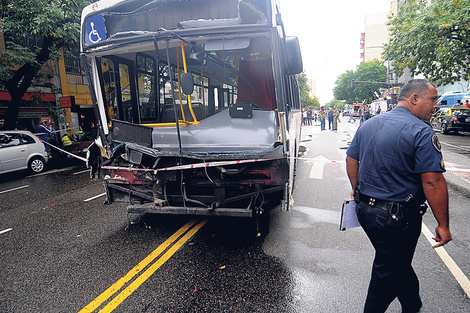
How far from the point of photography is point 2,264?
3.82 m

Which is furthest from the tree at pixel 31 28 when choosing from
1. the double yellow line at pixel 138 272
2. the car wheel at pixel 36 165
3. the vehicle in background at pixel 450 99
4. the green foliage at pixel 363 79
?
the green foliage at pixel 363 79

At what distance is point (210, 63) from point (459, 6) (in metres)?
16.9

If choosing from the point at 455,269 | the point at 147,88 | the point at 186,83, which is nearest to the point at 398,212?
the point at 455,269

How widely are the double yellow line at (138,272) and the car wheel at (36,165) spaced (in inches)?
350

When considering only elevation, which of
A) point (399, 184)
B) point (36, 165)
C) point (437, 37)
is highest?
point (437, 37)

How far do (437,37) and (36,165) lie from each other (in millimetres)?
21160

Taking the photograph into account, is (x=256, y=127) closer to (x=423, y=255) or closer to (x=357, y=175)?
(x=357, y=175)

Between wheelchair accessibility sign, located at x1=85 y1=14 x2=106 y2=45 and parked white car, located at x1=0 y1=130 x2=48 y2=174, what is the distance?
7.93m

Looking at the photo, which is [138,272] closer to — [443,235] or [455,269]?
[443,235]

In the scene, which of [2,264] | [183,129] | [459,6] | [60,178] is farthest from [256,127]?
[459,6]

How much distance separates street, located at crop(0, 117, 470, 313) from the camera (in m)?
2.87

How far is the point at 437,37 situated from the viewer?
1627 cm

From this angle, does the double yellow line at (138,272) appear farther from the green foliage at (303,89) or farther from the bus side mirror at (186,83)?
the green foliage at (303,89)

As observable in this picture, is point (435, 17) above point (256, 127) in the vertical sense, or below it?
above
